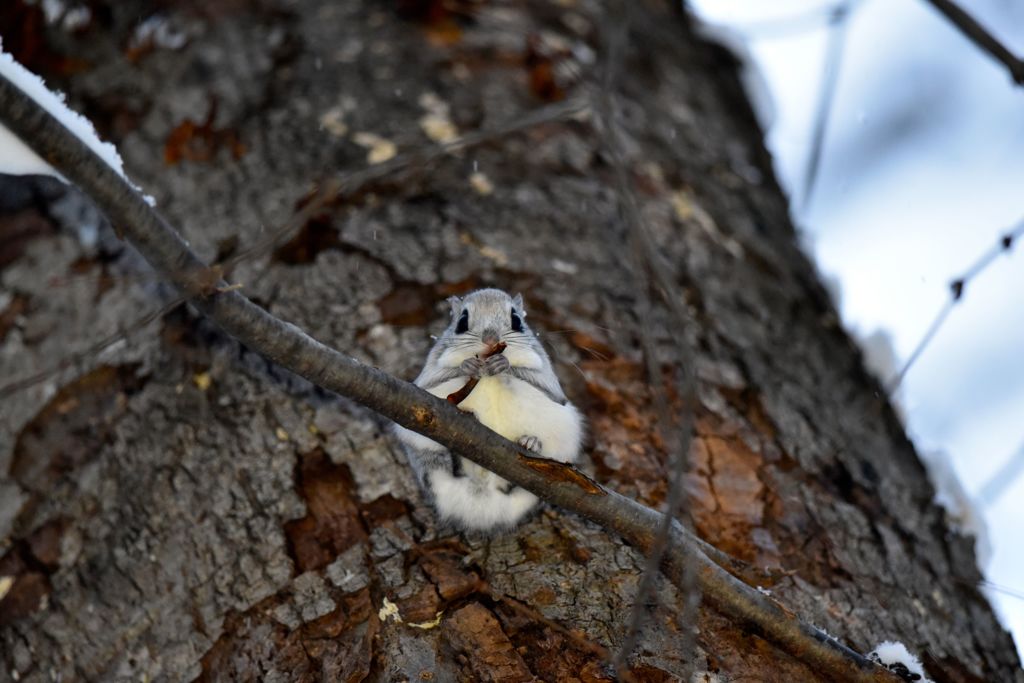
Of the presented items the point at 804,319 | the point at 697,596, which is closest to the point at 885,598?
the point at 697,596

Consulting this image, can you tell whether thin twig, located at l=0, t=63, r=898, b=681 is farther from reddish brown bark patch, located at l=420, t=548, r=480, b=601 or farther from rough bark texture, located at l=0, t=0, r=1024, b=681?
reddish brown bark patch, located at l=420, t=548, r=480, b=601

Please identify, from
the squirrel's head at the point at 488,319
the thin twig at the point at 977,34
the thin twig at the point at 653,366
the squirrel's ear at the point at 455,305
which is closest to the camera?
the thin twig at the point at 653,366

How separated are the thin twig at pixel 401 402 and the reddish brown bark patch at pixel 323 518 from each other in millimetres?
382

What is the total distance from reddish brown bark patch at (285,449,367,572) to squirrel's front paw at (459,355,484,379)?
0.34 metres

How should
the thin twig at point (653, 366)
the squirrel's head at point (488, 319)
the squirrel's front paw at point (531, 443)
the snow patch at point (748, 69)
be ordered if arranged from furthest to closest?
the snow patch at point (748, 69), the squirrel's head at point (488, 319), the squirrel's front paw at point (531, 443), the thin twig at point (653, 366)

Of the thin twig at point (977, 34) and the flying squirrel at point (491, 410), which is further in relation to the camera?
the flying squirrel at point (491, 410)

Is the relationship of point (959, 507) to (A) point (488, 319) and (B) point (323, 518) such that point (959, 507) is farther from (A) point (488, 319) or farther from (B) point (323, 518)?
(B) point (323, 518)

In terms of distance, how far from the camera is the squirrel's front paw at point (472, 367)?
1.97m

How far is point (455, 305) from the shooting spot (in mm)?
2205

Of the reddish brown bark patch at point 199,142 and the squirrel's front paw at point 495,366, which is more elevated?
the squirrel's front paw at point 495,366

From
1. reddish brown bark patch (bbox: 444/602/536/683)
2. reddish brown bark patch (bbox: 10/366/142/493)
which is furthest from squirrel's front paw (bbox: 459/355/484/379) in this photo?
reddish brown bark patch (bbox: 10/366/142/493)

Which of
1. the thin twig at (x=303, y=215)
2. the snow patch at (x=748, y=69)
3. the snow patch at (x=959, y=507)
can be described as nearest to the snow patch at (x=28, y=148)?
the thin twig at (x=303, y=215)

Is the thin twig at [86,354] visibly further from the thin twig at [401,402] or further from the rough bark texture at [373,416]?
the rough bark texture at [373,416]

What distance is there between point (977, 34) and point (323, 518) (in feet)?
5.32
